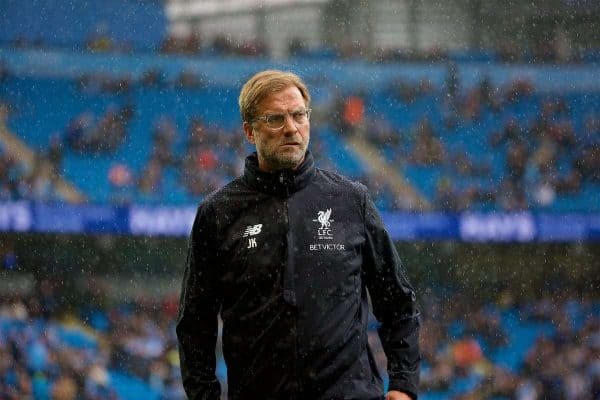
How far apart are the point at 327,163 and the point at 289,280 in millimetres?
11684

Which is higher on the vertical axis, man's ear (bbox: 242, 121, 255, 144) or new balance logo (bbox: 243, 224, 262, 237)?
man's ear (bbox: 242, 121, 255, 144)

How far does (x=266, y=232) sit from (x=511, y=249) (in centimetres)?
1183

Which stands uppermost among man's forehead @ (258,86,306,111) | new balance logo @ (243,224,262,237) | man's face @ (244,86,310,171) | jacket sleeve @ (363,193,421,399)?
man's forehead @ (258,86,306,111)

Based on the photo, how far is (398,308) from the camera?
188 cm

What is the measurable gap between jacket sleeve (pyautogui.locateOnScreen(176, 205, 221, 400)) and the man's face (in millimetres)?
176

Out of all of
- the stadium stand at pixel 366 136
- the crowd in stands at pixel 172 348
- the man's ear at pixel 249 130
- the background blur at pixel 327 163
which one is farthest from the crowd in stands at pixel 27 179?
the man's ear at pixel 249 130

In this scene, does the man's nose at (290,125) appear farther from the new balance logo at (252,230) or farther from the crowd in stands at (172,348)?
the crowd in stands at (172,348)

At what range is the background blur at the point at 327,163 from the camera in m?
11.4

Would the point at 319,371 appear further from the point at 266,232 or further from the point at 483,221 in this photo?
the point at 483,221

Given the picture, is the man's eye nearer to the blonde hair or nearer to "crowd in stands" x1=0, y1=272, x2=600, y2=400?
the blonde hair

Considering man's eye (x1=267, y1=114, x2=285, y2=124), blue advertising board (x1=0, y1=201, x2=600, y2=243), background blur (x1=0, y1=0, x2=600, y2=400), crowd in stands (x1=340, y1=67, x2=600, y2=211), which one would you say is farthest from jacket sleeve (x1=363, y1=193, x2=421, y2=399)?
crowd in stands (x1=340, y1=67, x2=600, y2=211)

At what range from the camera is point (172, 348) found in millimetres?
10641

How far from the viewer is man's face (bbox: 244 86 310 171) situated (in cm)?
183

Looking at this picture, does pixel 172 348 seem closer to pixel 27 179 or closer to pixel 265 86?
pixel 27 179
